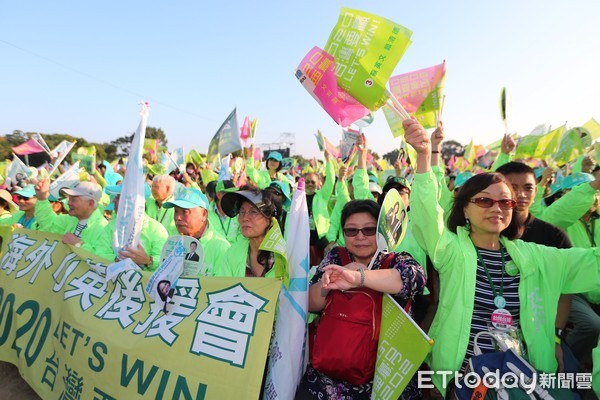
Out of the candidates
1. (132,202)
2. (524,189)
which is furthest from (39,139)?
(524,189)

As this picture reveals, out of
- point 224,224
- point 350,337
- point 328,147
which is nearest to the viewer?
point 350,337

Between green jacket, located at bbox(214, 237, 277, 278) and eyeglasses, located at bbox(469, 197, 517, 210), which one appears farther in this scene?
green jacket, located at bbox(214, 237, 277, 278)

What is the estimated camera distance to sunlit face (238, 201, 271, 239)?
2.65 m

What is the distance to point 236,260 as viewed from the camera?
8.68 feet

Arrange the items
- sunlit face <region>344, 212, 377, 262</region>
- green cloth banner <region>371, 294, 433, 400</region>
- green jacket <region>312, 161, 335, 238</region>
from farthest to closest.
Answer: green jacket <region>312, 161, 335, 238</region>, sunlit face <region>344, 212, 377, 262</region>, green cloth banner <region>371, 294, 433, 400</region>

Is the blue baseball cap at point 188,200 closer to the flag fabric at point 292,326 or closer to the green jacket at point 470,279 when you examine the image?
the flag fabric at point 292,326

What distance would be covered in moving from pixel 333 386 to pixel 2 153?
2639 cm

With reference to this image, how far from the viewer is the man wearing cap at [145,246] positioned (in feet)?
9.10

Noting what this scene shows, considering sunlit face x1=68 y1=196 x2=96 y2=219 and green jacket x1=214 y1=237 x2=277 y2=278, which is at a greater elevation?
green jacket x1=214 y1=237 x2=277 y2=278

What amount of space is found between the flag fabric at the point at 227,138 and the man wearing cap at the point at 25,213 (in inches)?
109

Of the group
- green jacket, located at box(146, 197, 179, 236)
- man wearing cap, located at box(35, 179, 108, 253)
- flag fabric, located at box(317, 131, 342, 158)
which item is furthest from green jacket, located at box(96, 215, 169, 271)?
flag fabric, located at box(317, 131, 342, 158)

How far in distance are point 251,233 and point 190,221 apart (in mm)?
655

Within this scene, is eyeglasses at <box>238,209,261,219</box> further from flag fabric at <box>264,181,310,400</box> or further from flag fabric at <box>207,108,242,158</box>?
flag fabric at <box>207,108,242,158</box>

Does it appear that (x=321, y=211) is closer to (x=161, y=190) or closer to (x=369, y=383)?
(x=161, y=190)
